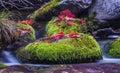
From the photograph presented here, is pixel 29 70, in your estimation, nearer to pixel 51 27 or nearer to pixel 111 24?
pixel 51 27

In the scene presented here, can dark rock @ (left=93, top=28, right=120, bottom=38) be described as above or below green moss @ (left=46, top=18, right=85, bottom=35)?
below

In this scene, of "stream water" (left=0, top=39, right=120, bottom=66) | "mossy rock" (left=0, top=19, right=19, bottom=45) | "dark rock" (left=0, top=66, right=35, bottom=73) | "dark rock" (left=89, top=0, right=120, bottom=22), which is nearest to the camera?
"dark rock" (left=0, top=66, right=35, bottom=73)

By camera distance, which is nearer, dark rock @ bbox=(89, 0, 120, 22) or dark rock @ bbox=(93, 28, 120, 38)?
dark rock @ bbox=(93, 28, 120, 38)

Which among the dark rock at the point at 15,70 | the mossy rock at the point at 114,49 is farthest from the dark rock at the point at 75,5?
the dark rock at the point at 15,70

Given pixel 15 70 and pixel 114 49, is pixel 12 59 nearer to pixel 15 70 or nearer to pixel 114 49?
pixel 15 70

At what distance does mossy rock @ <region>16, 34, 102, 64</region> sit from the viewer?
6.80 metres

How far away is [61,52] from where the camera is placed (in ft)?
22.4

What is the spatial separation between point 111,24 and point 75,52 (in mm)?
3445

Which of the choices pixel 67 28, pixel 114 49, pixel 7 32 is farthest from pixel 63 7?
pixel 114 49

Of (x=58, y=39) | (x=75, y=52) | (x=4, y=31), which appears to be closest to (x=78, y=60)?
(x=75, y=52)

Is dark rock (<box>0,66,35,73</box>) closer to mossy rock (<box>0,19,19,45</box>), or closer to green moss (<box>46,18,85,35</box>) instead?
mossy rock (<box>0,19,19,45</box>)

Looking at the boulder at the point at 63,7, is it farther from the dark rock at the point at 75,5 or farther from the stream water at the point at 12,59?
the stream water at the point at 12,59

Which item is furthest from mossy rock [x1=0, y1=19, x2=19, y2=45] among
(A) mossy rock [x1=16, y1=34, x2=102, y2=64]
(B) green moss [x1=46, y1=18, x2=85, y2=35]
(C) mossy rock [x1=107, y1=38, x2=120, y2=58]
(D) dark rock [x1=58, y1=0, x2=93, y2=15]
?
(D) dark rock [x1=58, y1=0, x2=93, y2=15]

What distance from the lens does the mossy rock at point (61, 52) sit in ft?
22.3
